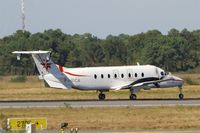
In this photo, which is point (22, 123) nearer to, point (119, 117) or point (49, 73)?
point (119, 117)

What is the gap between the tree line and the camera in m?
138

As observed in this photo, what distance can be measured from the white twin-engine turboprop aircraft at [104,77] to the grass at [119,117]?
1106 centimetres

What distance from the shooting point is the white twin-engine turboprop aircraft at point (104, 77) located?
56.7 meters

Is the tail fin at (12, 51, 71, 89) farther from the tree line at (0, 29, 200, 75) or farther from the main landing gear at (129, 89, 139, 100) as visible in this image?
the tree line at (0, 29, 200, 75)

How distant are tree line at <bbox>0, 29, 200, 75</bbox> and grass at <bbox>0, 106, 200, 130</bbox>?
85.4m

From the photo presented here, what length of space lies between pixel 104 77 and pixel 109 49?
102 m

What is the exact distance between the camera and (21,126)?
28.1 meters

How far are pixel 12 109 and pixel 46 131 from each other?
13.9 m

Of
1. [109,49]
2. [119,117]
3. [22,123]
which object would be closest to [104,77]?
[119,117]

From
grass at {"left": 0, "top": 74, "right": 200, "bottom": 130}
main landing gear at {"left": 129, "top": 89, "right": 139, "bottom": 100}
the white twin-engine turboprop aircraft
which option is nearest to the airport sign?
grass at {"left": 0, "top": 74, "right": 200, "bottom": 130}

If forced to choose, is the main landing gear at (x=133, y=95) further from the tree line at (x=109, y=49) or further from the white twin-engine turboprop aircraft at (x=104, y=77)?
the tree line at (x=109, y=49)

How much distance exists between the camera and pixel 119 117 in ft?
129

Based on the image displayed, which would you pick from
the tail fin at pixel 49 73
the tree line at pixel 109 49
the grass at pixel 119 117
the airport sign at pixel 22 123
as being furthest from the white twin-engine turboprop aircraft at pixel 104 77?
the tree line at pixel 109 49

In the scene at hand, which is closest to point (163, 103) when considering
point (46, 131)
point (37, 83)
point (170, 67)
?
point (46, 131)
